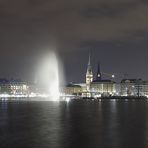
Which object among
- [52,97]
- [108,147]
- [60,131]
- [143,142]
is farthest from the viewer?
[52,97]

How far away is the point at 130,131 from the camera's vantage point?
34375mm

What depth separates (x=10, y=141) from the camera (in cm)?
2820

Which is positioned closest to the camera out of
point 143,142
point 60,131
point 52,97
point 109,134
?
point 143,142

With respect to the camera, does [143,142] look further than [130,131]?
No

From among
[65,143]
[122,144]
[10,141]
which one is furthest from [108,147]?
[10,141]

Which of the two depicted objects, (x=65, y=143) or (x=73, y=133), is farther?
(x=73, y=133)

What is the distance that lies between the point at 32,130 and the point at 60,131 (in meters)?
2.54

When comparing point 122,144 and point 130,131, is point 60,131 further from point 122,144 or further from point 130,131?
point 122,144

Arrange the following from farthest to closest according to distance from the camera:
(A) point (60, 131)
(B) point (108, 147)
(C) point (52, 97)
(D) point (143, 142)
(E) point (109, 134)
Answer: (C) point (52, 97), (A) point (60, 131), (E) point (109, 134), (D) point (143, 142), (B) point (108, 147)

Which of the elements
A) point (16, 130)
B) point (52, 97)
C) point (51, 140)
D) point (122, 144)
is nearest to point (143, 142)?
point (122, 144)

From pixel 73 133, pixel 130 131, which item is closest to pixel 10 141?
pixel 73 133

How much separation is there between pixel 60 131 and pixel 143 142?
9109mm

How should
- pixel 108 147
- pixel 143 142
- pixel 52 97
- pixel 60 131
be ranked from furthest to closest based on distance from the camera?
1. pixel 52 97
2. pixel 60 131
3. pixel 143 142
4. pixel 108 147

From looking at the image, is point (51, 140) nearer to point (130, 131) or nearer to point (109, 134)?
point (109, 134)
